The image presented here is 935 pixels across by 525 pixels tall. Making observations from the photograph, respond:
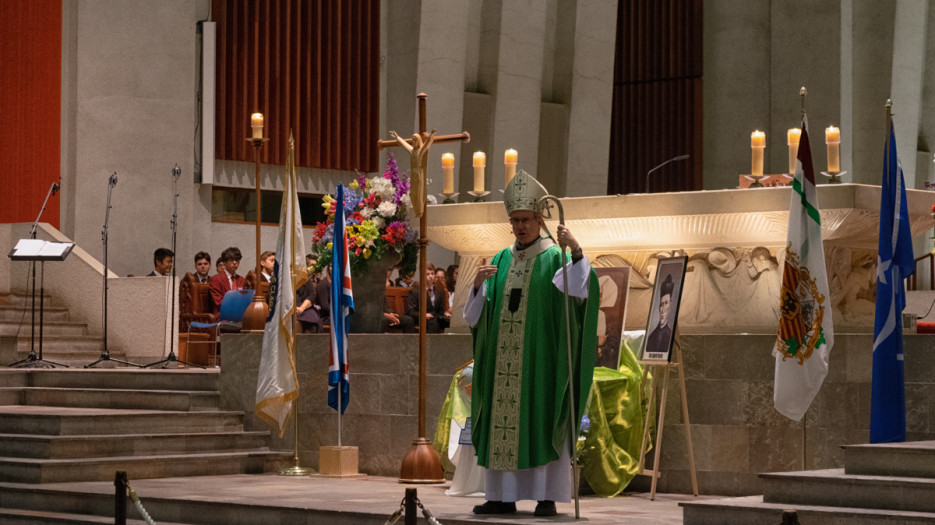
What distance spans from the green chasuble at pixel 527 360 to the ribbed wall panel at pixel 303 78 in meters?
9.75

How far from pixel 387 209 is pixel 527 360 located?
3540 mm

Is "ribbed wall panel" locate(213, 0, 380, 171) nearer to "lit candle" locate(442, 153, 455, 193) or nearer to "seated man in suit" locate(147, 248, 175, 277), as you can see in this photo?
"seated man in suit" locate(147, 248, 175, 277)

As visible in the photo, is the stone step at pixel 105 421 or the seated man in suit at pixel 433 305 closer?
the stone step at pixel 105 421

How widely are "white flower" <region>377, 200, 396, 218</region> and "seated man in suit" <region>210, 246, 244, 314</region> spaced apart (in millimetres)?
3665

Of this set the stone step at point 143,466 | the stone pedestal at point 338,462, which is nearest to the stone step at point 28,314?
the stone step at point 143,466

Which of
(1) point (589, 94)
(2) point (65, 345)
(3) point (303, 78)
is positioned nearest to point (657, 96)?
(1) point (589, 94)

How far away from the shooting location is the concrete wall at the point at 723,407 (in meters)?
7.84

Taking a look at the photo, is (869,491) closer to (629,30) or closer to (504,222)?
(504,222)

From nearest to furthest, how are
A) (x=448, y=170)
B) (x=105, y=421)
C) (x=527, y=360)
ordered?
(x=527, y=360)
(x=448, y=170)
(x=105, y=421)

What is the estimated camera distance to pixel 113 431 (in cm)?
Answer: 983

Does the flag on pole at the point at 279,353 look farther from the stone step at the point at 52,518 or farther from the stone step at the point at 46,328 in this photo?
the stone step at the point at 46,328

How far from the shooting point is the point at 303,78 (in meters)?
17.4

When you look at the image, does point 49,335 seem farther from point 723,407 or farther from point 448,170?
point 723,407

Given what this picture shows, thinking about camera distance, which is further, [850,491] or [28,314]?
[28,314]
